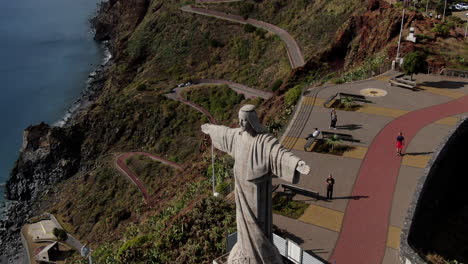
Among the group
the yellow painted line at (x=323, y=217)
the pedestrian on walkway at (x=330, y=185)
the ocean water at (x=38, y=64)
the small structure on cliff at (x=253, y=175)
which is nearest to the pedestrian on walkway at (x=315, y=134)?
the pedestrian on walkway at (x=330, y=185)

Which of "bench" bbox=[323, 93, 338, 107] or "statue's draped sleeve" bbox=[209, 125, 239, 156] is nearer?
"statue's draped sleeve" bbox=[209, 125, 239, 156]

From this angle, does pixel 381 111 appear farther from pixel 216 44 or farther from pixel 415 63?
pixel 216 44

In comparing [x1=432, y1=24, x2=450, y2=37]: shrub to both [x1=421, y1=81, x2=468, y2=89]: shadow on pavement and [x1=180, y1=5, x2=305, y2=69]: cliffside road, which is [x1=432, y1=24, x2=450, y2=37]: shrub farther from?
[x1=180, y1=5, x2=305, y2=69]: cliffside road

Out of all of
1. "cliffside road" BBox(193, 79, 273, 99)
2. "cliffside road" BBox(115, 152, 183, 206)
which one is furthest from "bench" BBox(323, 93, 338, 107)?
"cliffside road" BBox(193, 79, 273, 99)

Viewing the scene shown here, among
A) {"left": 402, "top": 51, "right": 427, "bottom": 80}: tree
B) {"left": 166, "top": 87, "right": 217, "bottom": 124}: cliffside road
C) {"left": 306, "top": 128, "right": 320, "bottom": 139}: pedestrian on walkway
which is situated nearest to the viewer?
{"left": 306, "top": 128, "right": 320, "bottom": 139}: pedestrian on walkway

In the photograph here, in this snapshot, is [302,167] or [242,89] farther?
[242,89]

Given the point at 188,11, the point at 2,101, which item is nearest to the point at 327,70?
the point at 188,11

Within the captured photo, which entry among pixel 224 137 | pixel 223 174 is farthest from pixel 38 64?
pixel 224 137
